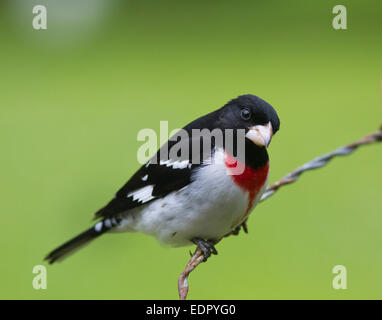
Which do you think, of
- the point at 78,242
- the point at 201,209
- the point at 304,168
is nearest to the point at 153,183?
the point at 201,209

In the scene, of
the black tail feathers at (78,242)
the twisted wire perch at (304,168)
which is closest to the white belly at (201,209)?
the twisted wire perch at (304,168)

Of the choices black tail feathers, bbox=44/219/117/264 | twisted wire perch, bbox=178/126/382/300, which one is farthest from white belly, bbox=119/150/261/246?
black tail feathers, bbox=44/219/117/264

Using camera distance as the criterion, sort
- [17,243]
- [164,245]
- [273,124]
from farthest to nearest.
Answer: [17,243] < [164,245] < [273,124]

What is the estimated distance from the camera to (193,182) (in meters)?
1.98

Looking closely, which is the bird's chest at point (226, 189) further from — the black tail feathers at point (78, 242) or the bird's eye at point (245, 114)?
the black tail feathers at point (78, 242)

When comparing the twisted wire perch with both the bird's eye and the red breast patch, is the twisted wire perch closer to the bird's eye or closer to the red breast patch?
the red breast patch

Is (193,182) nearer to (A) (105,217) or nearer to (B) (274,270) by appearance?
(A) (105,217)

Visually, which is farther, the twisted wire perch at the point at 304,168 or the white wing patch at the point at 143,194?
the white wing patch at the point at 143,194

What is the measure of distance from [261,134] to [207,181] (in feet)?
0.84

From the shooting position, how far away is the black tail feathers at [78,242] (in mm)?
2422

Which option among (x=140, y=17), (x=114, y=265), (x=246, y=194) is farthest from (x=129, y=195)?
(x=140, y=17)

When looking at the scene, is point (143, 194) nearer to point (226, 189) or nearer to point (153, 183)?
point (153, 183)

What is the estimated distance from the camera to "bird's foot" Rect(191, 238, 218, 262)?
204 cm

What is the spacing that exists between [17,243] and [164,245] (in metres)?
1.95
